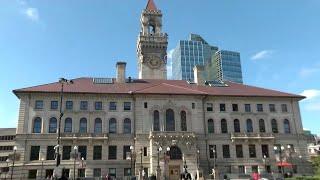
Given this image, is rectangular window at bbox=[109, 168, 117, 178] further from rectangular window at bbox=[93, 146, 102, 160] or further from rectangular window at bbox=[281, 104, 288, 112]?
rectangular window at bbox=[281, 104, 288, 112]

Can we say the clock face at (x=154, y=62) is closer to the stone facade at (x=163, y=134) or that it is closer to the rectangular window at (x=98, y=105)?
the stone facade at (x=163, y=134)

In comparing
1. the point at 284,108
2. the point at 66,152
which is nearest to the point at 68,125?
the point at 66,152

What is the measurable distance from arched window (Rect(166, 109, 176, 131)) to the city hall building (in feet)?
0.54

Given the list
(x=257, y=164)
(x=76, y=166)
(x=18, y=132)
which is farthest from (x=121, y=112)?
(x=257, y=164)

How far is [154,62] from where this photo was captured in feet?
281

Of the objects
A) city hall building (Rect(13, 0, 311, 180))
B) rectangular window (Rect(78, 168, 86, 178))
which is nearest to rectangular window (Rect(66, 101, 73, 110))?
city hall building (Rect(13, 0, 311, 180))

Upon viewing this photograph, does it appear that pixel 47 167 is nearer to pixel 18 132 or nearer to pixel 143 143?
pixel 18 132

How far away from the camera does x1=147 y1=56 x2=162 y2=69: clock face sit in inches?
3351

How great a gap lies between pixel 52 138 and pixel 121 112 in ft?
37.9

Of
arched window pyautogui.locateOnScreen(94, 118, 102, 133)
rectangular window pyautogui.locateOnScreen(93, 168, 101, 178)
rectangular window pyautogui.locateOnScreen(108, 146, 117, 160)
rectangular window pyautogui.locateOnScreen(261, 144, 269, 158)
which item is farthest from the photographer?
rectangular window pyautogui.locateOnScreen(261, 144, 269, 158)

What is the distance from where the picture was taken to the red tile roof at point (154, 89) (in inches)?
2299

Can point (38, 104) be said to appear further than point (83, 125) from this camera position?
No

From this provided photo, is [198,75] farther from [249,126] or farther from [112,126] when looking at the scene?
[112,126]

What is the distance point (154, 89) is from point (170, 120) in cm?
596
